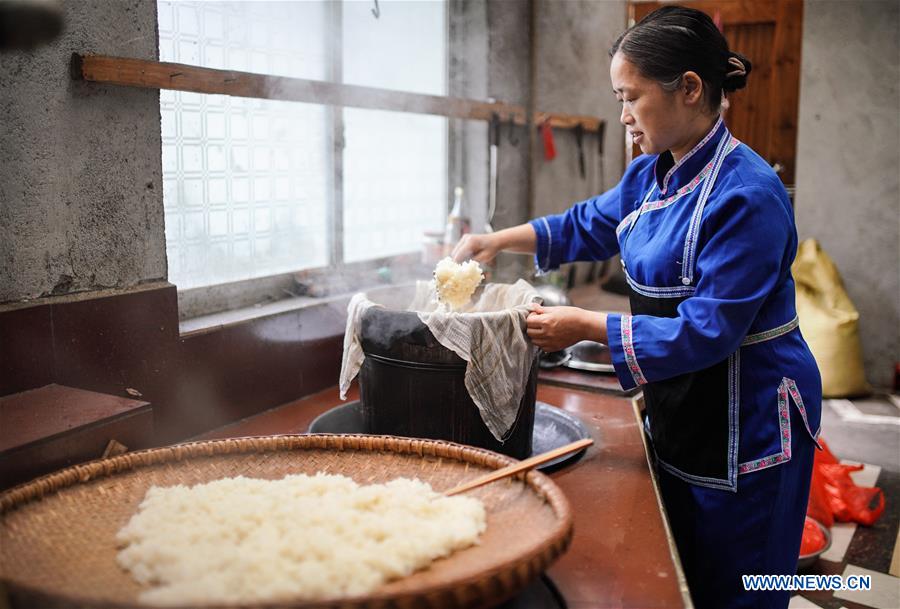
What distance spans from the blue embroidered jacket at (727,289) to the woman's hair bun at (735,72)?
0.11m

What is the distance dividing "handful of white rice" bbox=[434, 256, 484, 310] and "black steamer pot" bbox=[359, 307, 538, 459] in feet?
0.98

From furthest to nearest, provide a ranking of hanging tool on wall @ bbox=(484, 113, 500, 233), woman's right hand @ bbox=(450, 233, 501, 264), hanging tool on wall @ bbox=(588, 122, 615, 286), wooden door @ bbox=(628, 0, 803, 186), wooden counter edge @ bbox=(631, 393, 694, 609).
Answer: wooden door @ bbox=(628, 0, 803, 186) → hanging tool on wall @ bbox=(588, 122, 615, 286) → hanging tool on wall @ bbox=(484, 113, 500, 233) → woman's right hand @ bbox=(450, 233, 501, 264) → wooden counter edge @ bbox=(631, 393, 694, 609)

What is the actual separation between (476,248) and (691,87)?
0.82 meters

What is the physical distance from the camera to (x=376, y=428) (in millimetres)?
1947

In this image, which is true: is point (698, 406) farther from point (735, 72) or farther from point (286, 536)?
point (286, 536)

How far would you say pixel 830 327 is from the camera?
5438mm

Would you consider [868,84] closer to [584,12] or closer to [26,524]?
[584,12]

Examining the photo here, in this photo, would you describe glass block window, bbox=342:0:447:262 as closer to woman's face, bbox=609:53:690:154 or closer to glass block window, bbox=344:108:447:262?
glass block window, bbox=344:108:447:262

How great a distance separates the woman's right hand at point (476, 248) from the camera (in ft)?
7.84

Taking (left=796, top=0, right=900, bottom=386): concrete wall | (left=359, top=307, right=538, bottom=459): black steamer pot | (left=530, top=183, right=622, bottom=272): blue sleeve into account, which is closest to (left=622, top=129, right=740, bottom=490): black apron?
(left=359, top=307, right=538, bottom=459): black steamer pot

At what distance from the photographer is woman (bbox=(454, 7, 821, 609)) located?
175 cm

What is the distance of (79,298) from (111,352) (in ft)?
0.51

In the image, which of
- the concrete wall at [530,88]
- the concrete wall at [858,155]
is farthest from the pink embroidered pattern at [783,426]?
the concrete wall at [858,155]

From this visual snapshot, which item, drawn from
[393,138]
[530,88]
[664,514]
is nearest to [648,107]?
[664,514]
